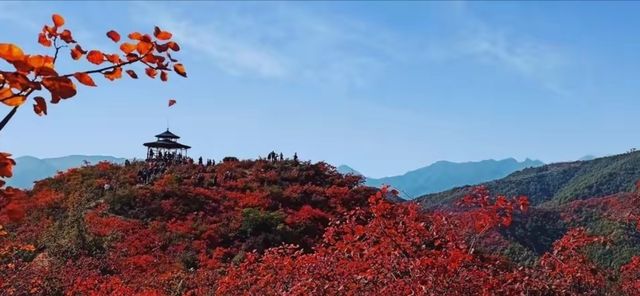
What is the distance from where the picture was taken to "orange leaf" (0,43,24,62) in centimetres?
144

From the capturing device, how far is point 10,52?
1.45 metres

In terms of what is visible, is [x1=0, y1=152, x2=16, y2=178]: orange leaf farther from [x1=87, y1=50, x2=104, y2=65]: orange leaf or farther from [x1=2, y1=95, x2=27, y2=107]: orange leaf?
[x1=87, y1=50, x2=104, y2=65]: orange leaf

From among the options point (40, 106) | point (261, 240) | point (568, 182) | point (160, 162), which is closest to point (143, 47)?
point (40, 106)

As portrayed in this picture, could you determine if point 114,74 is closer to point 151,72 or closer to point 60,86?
point 151,72

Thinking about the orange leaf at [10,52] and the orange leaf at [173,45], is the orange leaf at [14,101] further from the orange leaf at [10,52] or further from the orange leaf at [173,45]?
the orange leaf at [173,45]

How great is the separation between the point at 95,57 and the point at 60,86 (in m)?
0.35

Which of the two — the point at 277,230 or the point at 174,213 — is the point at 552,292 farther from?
the point at 174,213

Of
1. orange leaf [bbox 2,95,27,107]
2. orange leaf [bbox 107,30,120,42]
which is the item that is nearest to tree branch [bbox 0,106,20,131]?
orange leaf [bbox 2,95,27,107]

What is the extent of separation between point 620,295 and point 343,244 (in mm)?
6876

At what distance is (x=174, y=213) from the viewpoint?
19.6 m

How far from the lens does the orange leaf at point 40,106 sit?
158cm

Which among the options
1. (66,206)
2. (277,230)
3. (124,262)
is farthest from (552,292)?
(66,206)

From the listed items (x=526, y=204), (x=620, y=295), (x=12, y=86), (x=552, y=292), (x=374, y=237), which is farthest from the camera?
(x=620, y=295)

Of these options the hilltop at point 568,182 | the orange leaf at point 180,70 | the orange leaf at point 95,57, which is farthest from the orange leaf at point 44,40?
the hilltop at point 568,182
